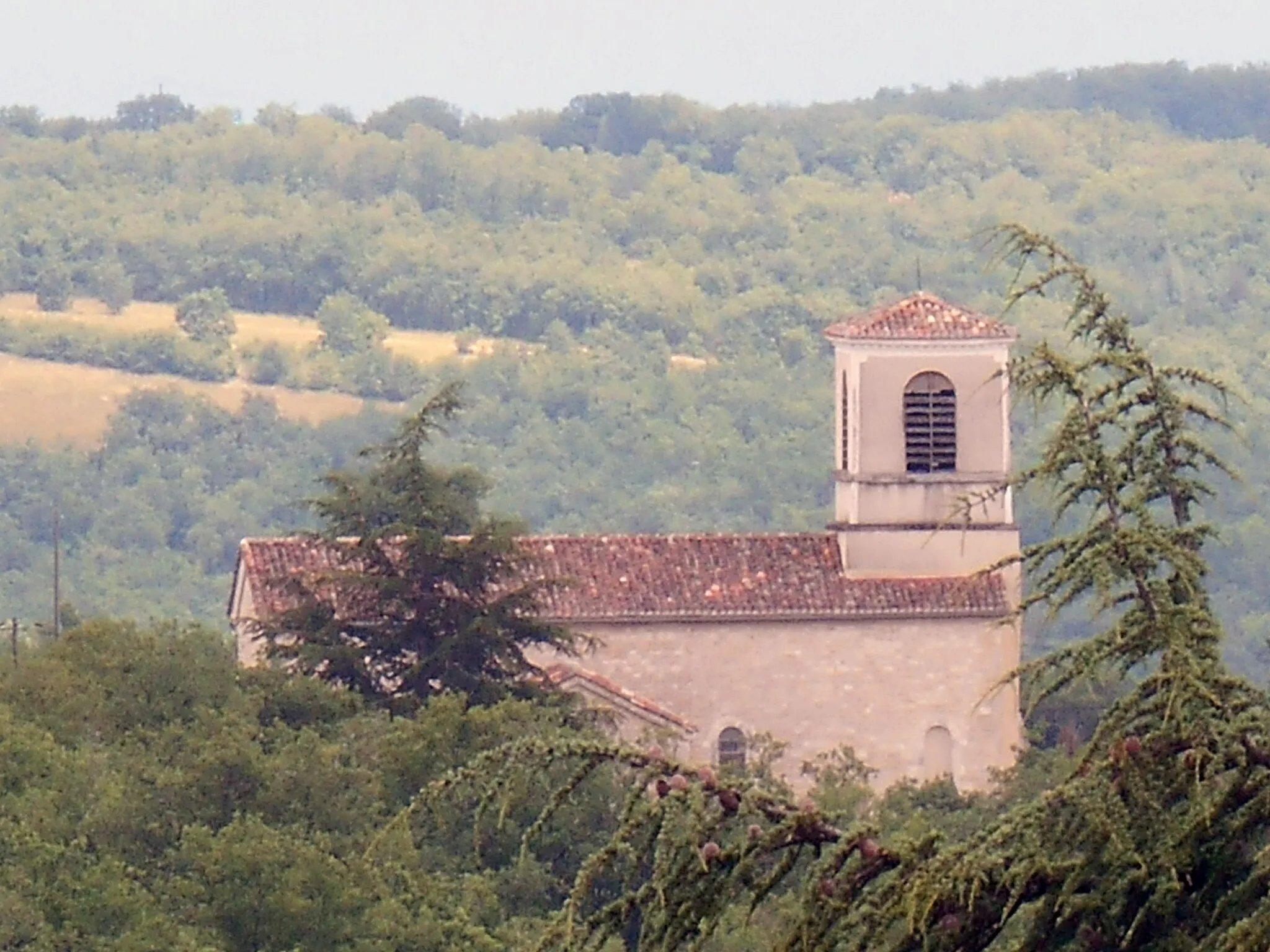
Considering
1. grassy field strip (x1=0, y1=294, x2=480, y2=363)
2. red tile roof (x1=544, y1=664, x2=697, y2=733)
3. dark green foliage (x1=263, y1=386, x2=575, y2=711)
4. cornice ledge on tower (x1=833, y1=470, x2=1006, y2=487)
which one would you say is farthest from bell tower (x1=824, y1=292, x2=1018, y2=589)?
grassy field strip (x1=0, y1=294, x2=480, y2=363)

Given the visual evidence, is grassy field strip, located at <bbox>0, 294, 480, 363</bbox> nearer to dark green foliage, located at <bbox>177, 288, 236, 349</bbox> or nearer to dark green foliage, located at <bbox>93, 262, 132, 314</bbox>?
dark green foliage, located at <bbox>93, 262, 132, 314</bbox>

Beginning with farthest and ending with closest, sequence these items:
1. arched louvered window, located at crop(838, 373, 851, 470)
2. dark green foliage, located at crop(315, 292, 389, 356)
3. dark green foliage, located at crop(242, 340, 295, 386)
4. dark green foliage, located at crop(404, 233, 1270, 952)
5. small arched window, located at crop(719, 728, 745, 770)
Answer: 1. dark green foliage, located at crop(315, 292, 389, 356)
2. dark green foliage, located at crop(242, 340, 295, 386)
3. arched louvered window, located at crop(838, 373, 851, 470)
4. small arched window, located at crop(719, 728, 745, 770)
5. dark green foliage, located at crop(404, 233, 1270, 952)

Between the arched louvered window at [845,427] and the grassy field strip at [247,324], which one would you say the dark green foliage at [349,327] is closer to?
the grassy field strip at [247,324]

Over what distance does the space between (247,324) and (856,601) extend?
327ft

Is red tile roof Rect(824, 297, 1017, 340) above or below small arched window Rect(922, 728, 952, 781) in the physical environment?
above

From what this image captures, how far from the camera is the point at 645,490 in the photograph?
117m

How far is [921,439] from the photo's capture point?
41219 millimetres

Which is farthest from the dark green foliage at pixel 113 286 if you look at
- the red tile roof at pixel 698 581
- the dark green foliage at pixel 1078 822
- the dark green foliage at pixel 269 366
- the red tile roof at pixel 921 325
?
the dark green foliage at pixel 1078 822

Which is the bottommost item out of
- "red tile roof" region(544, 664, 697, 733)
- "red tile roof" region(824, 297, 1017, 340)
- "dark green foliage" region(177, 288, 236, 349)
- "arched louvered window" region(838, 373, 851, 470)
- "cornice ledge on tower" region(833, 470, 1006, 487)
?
"dark green foliage" region(177, 288, 236, 349)

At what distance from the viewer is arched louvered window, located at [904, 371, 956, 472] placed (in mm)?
Answer: 41094

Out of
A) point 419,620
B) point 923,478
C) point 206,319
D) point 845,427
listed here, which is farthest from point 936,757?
point 206,319

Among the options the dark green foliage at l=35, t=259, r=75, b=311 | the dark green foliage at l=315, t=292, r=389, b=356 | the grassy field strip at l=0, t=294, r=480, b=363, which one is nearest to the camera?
the dark green foliage at l=315, t=292, r=389, b=356

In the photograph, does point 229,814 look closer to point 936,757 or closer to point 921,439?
point 936,757

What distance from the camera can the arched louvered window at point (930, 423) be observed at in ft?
135
